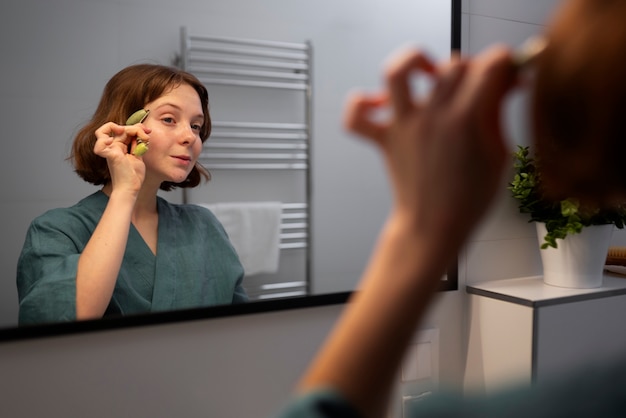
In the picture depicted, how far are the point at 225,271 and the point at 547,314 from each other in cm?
78

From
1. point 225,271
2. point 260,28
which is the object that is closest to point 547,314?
point 225,271

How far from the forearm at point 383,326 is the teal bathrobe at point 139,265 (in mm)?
917

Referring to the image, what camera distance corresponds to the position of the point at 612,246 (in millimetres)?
1933

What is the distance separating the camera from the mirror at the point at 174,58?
3.64 feet

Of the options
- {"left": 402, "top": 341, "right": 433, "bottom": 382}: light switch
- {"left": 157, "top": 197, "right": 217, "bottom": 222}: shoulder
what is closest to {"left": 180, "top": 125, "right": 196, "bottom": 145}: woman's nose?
{"left": 157, "top": 197, "right": 217, "bottom": 222}: shoulder

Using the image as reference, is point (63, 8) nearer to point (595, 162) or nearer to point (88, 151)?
point (88, 151)

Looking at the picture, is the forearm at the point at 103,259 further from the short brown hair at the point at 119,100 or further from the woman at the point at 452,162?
the woman at the point at 452,162

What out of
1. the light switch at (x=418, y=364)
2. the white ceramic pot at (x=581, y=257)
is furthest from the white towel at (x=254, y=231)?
the white ceramic pot at (x=581, y=257)

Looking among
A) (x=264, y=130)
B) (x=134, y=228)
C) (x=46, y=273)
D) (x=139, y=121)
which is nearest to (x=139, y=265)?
(x=134, y=228)

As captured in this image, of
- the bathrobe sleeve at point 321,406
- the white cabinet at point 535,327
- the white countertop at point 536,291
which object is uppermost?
the bathrobe sleeve at point 321,406

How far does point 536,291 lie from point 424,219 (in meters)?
1.37

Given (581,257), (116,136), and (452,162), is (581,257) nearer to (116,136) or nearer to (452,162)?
(116,136)

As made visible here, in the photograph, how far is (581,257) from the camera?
5.22 feet

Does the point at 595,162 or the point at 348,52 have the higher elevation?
the point at 348,52
